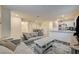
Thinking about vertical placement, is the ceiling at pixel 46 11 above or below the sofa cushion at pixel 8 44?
above

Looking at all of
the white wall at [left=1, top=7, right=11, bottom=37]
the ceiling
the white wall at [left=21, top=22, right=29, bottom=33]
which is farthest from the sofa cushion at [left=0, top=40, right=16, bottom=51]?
the ceiling

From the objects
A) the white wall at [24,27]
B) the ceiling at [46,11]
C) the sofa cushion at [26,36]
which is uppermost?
the ceiling at [46,11]

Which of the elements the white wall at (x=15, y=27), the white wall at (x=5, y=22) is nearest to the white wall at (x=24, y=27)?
the white wall at (x=15, y=27)

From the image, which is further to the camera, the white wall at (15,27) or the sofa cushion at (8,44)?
the white wall at (15,27)

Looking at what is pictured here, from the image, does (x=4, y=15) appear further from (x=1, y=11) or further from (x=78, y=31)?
(x=78, y=31)

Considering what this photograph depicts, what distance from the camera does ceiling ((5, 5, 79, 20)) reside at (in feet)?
5.05

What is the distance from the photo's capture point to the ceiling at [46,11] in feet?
5.05

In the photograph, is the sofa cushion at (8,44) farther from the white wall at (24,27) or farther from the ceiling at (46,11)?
the ceiling at (46,11)

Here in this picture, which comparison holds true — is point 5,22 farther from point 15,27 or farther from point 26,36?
point 26,36

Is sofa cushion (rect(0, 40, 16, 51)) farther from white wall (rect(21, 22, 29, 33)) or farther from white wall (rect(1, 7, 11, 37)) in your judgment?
white wall (rect(21, 22, 29, 33))

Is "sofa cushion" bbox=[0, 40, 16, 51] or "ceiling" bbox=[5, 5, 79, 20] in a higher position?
"ceiling" bbox=[5, 5, 79, 20]

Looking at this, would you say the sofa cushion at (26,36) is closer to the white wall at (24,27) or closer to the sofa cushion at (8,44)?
the white wall at (24,27)

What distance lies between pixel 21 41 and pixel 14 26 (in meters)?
0.33

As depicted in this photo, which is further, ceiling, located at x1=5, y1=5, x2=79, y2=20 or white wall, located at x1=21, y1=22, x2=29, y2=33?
white wall, located at x1=21, y1=22, x2=29, y2=33
